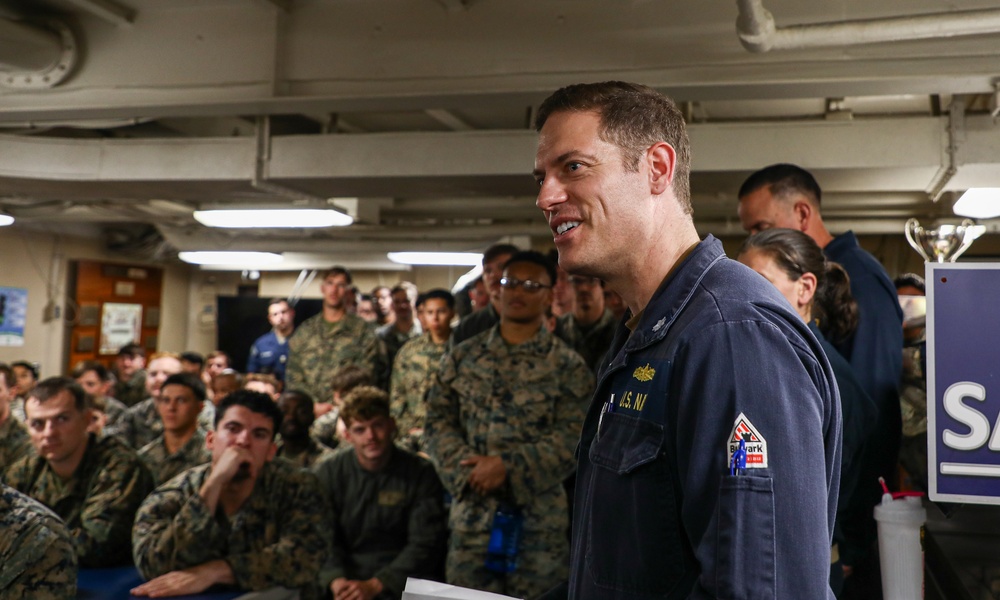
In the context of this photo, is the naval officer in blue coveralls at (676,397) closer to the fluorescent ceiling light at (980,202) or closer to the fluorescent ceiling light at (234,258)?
the fluorescent ceiling light at (980,202)

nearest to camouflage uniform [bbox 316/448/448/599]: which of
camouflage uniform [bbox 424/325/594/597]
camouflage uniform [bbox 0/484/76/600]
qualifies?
camouflage uniform [bbox 424/325/594/597]

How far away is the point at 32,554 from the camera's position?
2.08 m

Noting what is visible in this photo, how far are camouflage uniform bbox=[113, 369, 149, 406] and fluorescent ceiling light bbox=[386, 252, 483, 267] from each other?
9.56 feet

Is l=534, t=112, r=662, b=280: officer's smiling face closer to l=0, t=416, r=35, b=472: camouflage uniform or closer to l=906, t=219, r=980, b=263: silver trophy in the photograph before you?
l=906, t=219, r=980, b=263: silver trophy

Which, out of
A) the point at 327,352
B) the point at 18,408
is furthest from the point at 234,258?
the point at 327,352

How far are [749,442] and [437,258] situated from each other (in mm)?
8103

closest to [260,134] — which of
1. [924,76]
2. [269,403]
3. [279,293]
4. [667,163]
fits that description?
[269,403]

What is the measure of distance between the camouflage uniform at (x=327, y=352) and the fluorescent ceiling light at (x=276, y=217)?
94cm

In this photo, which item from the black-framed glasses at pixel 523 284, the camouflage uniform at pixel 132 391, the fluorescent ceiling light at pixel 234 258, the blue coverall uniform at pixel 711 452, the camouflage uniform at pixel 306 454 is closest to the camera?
the blue coverall uniform at pixel 711 452

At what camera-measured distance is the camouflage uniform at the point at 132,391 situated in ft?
23.1

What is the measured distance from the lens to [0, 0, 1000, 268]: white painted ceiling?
2.80 meters

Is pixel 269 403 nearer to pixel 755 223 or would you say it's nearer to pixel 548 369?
pixel 548 369

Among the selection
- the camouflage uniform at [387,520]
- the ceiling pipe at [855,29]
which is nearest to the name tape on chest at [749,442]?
the ceiling pipe at [855,29]

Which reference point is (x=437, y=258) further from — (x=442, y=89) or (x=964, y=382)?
(x=964, y=382)
